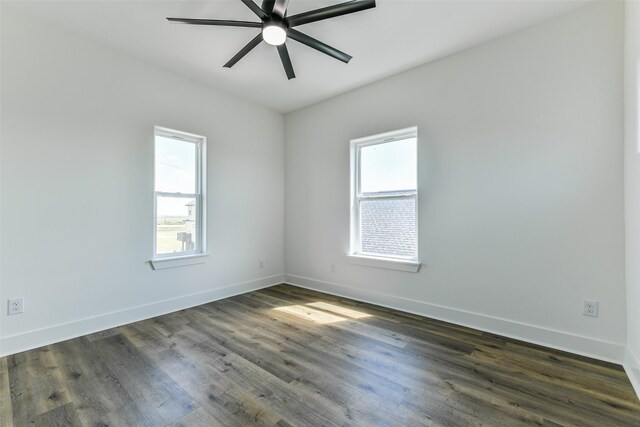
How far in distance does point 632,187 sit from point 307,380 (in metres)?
2.61

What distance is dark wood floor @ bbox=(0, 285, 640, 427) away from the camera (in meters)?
1.56

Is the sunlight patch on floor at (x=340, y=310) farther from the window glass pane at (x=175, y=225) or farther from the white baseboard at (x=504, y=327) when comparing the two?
the window glass pane at (x=175, y=225)

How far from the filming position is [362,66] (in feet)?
10.1

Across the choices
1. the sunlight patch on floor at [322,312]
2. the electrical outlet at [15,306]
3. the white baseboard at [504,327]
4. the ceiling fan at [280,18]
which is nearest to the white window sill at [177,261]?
the electrical outlet at [15,306]

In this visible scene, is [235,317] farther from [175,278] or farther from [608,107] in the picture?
[608,107]

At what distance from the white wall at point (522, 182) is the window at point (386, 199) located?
0.15 meters

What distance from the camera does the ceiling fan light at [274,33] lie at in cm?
197

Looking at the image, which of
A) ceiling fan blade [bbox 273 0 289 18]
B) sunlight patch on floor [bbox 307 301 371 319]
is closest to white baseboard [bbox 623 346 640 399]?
sunlight patch on floor [bbox 307 301 371 319]

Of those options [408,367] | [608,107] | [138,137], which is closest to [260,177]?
[138,137]

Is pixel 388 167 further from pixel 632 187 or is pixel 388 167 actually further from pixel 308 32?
pixel 632 187

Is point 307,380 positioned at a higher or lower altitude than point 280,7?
lower

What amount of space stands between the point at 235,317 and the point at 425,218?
2360mm

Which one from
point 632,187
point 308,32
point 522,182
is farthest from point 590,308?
point 308,32

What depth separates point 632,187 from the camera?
6.30 feet
